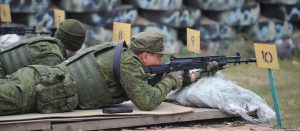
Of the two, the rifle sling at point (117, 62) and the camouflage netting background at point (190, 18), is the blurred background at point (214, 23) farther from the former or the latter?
the rifle sling at point (117, 62)

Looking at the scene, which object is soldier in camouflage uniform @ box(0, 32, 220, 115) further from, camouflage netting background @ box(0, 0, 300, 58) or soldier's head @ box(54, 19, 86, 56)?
camouflage netting background @ box(0, 0, 300, 58)

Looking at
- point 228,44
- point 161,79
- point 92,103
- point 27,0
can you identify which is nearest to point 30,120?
point 92,103

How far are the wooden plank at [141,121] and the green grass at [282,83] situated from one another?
7.01 ft

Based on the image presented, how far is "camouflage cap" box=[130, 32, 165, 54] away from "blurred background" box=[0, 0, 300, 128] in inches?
127

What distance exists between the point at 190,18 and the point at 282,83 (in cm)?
225

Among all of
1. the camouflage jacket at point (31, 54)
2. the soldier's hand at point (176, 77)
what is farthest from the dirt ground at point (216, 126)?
the camouflage jacket at point (31, 54)

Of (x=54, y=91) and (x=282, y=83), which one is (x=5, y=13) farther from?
(x=282, y=83)

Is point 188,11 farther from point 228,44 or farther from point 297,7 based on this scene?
point 297,7

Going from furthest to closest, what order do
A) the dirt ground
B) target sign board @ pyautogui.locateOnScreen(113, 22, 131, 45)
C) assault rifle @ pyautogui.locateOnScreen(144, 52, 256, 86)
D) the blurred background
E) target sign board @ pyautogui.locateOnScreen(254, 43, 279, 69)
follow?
the blurred background < target sign board @ pyautogui.locateOnScreen(113, 22, 131, 45) < target sign board @ pyautogui.locateOnScreen(254, 43, 279, 69) < assault rifle @ pyautogui.locateOnScreen(144, 52, 256, 86) < the dirt ground

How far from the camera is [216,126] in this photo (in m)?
5.77

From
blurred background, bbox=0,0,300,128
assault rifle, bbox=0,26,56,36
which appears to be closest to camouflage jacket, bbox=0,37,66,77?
assault rifle, bbox=0,26,56,36

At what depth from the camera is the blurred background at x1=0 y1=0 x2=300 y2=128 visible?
33.7 ft

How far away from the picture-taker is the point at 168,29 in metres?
11.9

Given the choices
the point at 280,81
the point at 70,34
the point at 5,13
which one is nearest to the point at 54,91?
the point at 70,34
